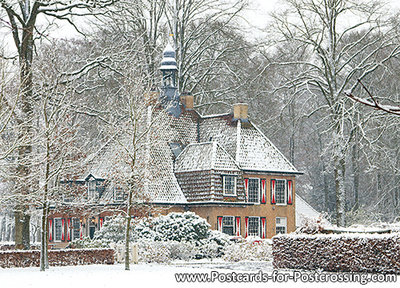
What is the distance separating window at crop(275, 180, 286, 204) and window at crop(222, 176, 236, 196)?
382 centimetres

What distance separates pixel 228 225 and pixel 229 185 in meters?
2.31

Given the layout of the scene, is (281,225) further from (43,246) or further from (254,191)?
(43,246)

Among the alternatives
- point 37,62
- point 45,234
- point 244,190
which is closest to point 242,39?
point 244,190

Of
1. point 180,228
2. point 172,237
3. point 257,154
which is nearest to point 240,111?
point 257,154

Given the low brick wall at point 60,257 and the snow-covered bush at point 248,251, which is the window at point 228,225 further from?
the low brick wall at point 60,257

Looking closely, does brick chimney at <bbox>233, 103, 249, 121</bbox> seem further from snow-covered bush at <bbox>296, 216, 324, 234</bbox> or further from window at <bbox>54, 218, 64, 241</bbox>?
snow-covered bush at <bbox>296, 216, 324, 234</bbox>

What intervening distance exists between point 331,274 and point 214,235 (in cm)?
1184

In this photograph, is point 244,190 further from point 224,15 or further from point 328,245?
point 328,245

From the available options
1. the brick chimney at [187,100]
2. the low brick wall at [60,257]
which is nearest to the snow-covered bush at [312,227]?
the low brick wall at [60,257]

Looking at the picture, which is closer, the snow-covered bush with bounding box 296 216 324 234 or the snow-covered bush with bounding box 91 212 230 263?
the snow-covered bush with bounding box 296 216 324 234

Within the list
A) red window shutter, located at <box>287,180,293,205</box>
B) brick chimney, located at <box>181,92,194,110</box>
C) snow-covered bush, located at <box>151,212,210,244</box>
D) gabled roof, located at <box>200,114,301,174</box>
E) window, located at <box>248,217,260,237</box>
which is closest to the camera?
snow-covered bush, located at <box>151,212,210,244</box>

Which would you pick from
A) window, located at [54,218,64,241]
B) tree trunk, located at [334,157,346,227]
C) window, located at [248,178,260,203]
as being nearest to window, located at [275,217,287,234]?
window, located at [248,178,260,203]

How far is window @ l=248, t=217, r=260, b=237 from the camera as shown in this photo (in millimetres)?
41469

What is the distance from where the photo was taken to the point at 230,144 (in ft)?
143
